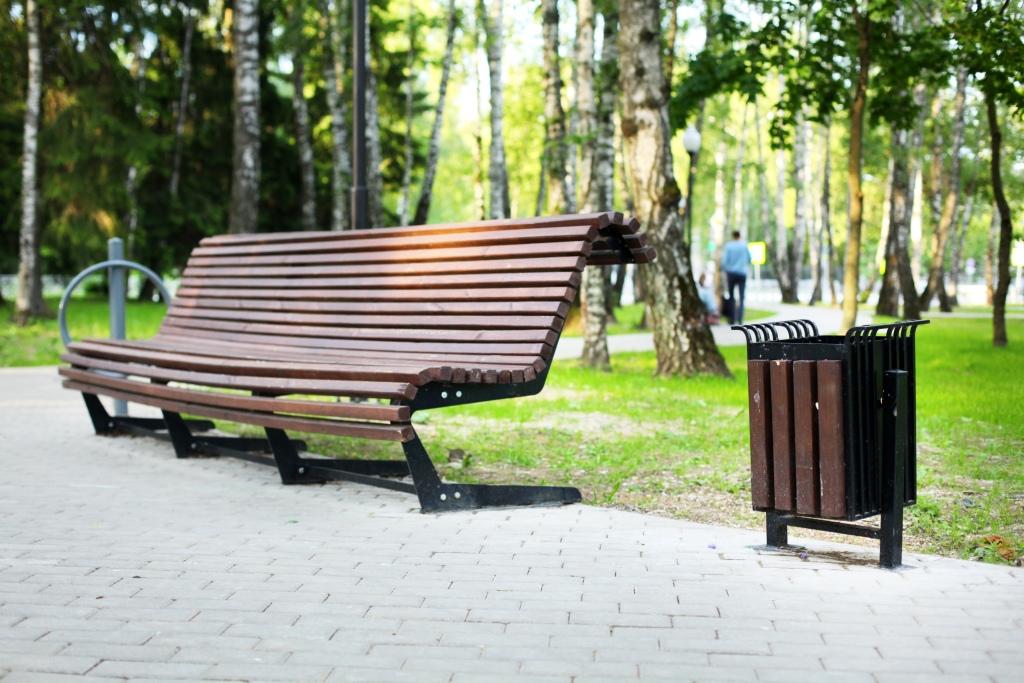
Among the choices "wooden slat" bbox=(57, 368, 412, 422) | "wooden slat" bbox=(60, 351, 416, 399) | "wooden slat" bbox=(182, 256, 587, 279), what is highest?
"wooden slat" bbox=(182, 256, 587, 279)

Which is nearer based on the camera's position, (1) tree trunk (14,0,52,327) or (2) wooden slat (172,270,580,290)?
(2) wooden slat (172,270,580,290)

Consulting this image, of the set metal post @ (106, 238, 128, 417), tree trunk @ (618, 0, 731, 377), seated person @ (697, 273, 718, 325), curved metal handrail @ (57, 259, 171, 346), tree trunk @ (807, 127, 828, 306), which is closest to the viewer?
curved metal handrail @ (57, 259, 171, 346)

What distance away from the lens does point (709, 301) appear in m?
22.4

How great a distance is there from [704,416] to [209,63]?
26.5 metres

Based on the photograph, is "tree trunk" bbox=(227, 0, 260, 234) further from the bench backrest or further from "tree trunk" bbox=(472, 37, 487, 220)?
"tree trunk" bbox=(472, 37, 487, 220)

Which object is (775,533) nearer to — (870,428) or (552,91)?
(870,428)

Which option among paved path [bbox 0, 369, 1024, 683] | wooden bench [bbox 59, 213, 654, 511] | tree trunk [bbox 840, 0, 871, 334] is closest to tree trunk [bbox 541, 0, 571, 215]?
tree trunk [bbox 840, 0, 871, 334]

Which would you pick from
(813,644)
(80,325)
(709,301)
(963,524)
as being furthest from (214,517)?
(709,301)

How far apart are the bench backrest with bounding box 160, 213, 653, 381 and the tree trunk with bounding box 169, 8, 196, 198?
23.9 meters

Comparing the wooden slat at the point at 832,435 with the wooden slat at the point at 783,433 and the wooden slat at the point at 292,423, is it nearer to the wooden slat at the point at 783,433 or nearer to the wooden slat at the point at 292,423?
the wooden slat at the point at 783,433

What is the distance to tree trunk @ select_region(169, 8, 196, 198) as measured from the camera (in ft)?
97.9

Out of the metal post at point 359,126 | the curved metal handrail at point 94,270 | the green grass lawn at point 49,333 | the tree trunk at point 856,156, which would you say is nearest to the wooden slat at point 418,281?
the curved metal handrail at point 94,270

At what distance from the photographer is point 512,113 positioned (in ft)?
141

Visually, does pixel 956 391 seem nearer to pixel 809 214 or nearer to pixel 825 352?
pixel 825 352
